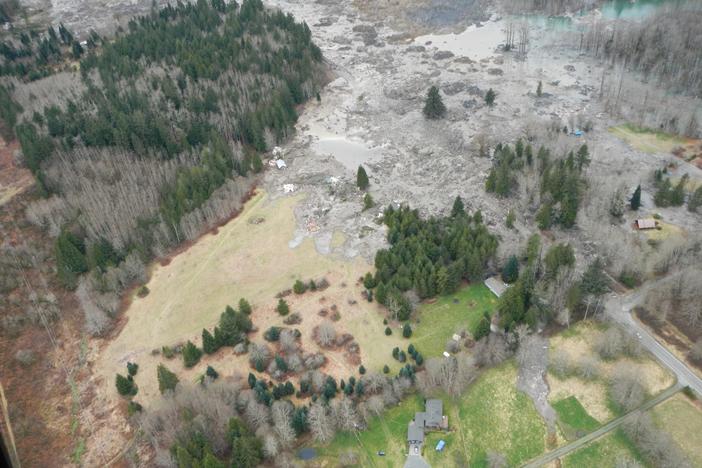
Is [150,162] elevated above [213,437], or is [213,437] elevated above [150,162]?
[150,162]

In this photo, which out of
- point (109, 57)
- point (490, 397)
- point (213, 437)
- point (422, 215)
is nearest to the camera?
point (213, 437)

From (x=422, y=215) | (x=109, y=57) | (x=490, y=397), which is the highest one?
(x=109, y=57)

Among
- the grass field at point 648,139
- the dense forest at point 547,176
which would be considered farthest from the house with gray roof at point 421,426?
the grass field at point 648,139

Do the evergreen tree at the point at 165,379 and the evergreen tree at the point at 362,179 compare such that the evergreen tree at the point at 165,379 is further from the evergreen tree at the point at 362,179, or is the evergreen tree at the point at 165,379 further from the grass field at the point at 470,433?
the evergreen tree at the point at 362,179

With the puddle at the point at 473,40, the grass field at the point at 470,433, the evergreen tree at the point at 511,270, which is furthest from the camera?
the puddle at the point at 473,40

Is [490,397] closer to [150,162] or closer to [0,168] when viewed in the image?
[150,162]

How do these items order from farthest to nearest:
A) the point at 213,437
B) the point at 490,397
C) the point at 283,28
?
→ the point at 283,28 < the point at 490,397 < the point at 213,437

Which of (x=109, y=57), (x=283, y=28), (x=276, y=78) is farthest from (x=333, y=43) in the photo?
(x=109, y=57)
